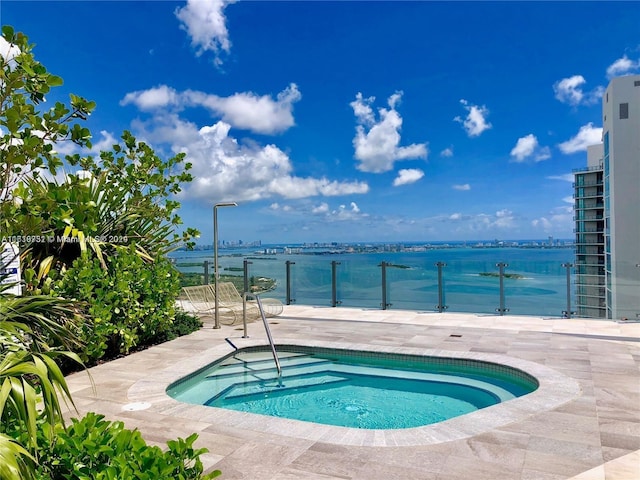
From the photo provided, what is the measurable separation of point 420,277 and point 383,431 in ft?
21.0

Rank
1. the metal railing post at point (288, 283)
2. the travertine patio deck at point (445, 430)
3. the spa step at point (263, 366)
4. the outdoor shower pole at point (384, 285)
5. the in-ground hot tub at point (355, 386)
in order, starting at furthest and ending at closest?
the metal railing post at point (288, 283) → the outdoor shower pole at point (384, 285) → the spa step at point (263, 366) → the in-ground hot tub at point (355, 386) → the travertine patio deck at point (445, 430)

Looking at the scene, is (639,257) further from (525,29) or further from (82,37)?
(82,37)

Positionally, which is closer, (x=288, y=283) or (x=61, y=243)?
(x=61, y=243)

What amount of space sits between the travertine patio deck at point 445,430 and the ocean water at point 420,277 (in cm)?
246

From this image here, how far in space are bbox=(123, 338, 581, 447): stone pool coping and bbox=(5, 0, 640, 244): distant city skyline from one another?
252 centimetres

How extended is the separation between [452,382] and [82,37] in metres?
10.4

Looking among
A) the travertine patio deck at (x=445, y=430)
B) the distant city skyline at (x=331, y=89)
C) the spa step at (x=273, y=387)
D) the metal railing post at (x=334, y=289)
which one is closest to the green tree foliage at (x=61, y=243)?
the distant city skyline at (x=331, y=89)

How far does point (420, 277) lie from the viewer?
962 centimetres

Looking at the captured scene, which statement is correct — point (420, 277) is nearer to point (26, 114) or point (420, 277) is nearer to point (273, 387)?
point (273, 387)

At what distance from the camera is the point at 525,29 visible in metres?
14.4

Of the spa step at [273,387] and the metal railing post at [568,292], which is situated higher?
the metal railing post at [568,292]

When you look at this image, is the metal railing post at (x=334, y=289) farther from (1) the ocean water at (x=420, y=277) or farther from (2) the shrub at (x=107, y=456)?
(2) the shrub at (x=107, y=456)

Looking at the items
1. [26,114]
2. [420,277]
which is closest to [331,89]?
[420,277]

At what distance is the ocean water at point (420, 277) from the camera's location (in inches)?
346
